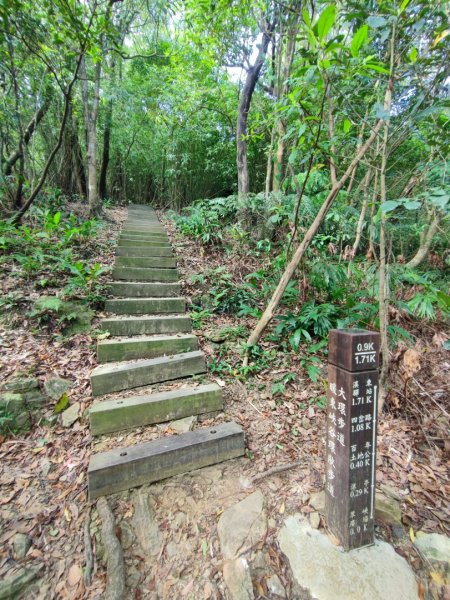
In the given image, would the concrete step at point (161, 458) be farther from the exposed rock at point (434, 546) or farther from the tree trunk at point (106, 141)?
the tree trunk at point (106, 141)

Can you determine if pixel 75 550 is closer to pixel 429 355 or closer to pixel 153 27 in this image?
pixel 429 355

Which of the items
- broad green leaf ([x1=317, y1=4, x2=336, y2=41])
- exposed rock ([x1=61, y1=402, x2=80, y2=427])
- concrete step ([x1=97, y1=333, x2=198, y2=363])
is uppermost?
broad green leaf ([x1=317, y1=4, x2=336, y2=41])

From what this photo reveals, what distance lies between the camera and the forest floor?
170cm

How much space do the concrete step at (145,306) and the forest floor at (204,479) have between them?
1.72 feet

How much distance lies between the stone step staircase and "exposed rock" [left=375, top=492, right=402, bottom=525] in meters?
1.04

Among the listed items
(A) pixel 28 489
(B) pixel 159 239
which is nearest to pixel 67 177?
(B) pixel 159 239

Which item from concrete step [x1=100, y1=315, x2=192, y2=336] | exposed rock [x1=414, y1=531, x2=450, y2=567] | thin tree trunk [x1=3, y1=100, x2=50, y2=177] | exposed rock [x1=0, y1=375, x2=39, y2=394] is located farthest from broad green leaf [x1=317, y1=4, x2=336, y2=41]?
thin tree trunk [x1=3, y1=100, x2=50, y2=177]

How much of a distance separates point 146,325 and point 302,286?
7.12ft

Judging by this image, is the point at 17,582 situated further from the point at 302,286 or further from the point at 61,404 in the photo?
the point at 302,286

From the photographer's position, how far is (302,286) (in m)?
3.97

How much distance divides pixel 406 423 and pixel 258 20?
693cm

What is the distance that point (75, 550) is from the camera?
177 centimetres

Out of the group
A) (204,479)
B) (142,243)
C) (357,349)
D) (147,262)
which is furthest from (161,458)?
(142,243)

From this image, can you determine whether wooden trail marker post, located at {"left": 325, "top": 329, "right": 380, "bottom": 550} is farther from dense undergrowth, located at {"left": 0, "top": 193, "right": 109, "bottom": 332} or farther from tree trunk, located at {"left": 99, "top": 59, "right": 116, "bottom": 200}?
tree trunk, located at {"left": 99, "top": 59, "right": 116, "bottom": 200}
